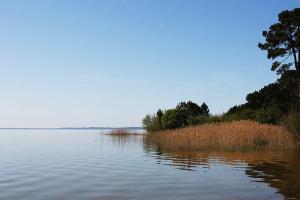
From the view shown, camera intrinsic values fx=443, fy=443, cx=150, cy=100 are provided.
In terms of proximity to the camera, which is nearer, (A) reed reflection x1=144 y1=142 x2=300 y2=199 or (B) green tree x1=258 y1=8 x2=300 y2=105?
A: (A) reed reflection x1=144 y1=142 x2=300 y2=199

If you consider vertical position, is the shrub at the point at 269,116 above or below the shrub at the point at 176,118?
below

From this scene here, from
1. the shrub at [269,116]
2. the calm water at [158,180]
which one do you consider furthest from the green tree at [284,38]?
the calm water at [158,180]

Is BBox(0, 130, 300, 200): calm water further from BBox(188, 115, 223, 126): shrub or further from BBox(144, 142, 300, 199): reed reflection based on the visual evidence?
BBox(188, 115, 223, 126): shrub

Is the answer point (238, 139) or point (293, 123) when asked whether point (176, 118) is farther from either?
point (293, 123)

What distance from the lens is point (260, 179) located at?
49.4ft

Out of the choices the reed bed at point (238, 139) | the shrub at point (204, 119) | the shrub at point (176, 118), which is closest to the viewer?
the reed bed at point (238, 139)

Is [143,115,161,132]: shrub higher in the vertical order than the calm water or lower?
higher

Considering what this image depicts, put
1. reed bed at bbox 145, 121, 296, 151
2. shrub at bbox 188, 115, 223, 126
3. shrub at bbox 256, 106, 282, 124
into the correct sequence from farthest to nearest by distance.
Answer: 1. shrub at bbox 188, 115, 223, 126
2. shrub at bbox 256, 106, 282, 124
3. reed bed at bbox 145, 121, 296, 151

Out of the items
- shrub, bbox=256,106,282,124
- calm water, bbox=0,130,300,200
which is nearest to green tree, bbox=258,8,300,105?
shrub, bbox=256,106,282,124

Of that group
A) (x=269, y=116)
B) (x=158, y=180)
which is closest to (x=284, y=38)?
(x=269, y=116)

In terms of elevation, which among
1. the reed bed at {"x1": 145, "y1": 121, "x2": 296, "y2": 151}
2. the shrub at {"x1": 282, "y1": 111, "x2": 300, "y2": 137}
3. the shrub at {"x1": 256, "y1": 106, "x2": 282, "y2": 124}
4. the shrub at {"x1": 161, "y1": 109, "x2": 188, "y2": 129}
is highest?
the shrub at {"x1": 161, "y1": 109, "x2": 188, "y2": 129}

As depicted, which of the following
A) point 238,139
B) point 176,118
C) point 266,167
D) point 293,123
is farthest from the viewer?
point 176,118

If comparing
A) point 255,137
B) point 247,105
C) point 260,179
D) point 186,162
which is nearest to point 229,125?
point 255,137

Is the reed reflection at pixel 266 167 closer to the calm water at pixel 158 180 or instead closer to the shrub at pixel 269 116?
the calm water at pixel 158 180
